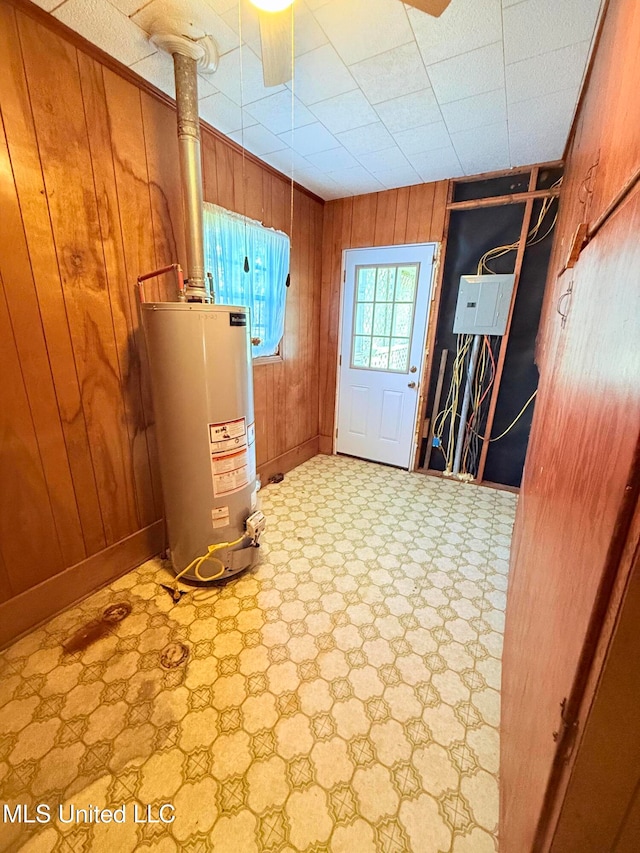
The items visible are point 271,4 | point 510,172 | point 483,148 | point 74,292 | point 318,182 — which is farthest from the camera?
point 318,182

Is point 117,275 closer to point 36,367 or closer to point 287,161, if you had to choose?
point 36,367

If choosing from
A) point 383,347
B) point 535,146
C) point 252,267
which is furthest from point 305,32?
point 383,347

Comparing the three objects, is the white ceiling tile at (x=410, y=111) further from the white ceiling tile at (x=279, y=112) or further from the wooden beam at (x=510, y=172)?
the wooden beam at (x=510, y=172)

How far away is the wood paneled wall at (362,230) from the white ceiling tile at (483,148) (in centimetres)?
30

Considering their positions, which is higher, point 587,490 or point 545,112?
point 545,112

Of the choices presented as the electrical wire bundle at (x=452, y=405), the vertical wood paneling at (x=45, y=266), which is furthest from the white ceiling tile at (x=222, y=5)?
the electrical wire bundle at (x=452, y=405)

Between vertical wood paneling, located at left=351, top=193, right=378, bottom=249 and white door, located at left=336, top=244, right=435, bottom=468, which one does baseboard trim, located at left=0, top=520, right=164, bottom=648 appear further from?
vertical wood paneling, located at left=351, top=193, right=378, bottom=249

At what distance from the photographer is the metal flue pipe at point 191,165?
1.48 m

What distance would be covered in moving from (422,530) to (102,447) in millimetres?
2013

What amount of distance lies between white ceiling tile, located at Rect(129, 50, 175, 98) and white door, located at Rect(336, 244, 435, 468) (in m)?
1.83

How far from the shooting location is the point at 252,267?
243 centimetres

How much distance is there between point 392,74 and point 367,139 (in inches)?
21.6

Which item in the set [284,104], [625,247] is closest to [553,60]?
[284,104]

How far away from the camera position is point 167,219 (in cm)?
185
